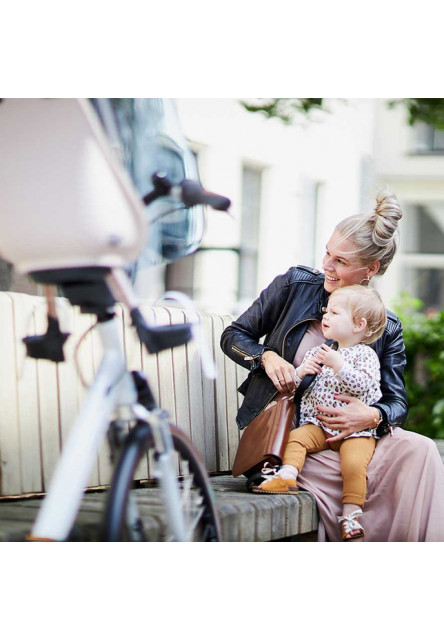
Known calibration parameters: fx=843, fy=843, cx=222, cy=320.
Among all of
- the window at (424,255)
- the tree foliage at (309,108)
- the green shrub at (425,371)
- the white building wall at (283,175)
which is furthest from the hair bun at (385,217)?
the window at (424,255)

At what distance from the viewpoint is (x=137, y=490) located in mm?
1766

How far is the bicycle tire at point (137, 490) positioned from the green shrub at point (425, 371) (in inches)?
144

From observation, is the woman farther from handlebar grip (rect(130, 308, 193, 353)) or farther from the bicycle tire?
handlebar grip (rect(130, 308, 193, 353))

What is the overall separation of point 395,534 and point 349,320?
58 cm

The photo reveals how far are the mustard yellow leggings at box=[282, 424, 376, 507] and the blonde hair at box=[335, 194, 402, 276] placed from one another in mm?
496

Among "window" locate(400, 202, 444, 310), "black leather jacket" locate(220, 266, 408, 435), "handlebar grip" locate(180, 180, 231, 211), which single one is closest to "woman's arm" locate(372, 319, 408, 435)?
"black leather jacket" locate(220, 266, 408, 435)

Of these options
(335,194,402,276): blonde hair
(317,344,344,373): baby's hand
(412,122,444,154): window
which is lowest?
(317,344,344,373): baby's hand

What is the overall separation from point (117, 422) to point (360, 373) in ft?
3.11

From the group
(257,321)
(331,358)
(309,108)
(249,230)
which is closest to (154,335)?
(331,358)

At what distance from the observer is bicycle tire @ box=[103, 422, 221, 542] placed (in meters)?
1.40
